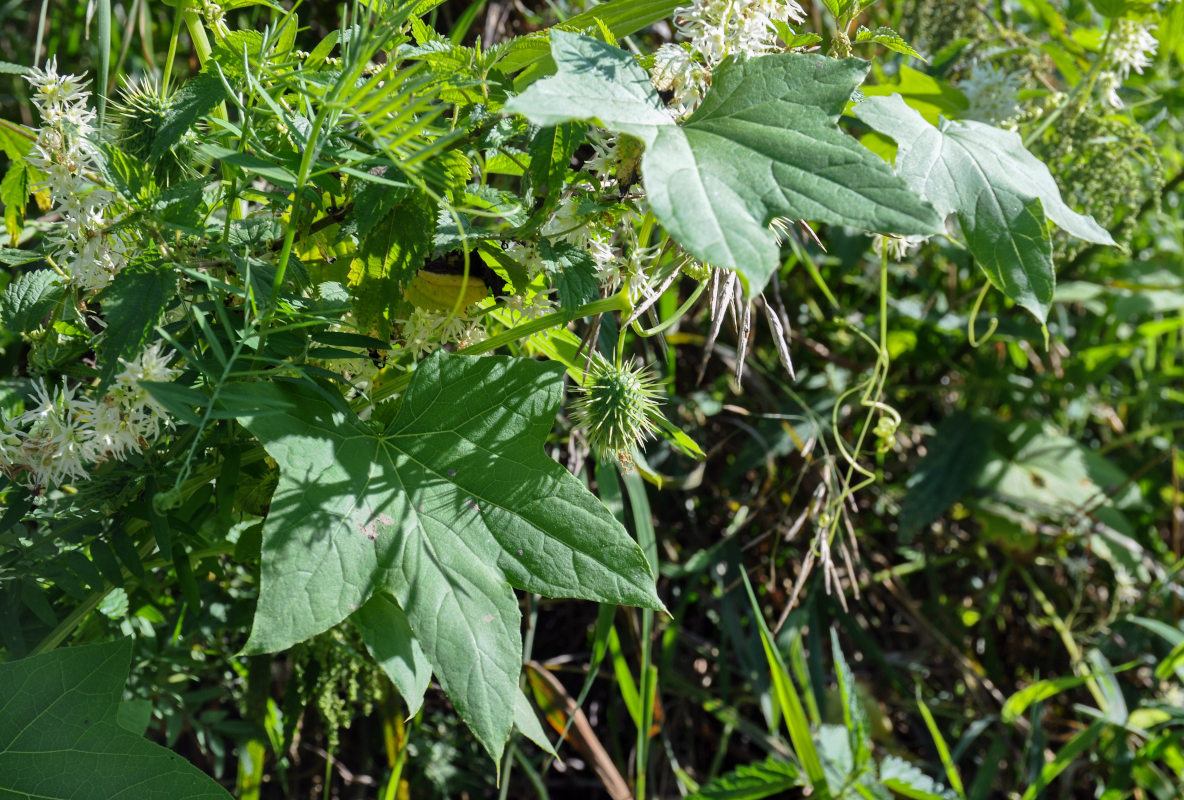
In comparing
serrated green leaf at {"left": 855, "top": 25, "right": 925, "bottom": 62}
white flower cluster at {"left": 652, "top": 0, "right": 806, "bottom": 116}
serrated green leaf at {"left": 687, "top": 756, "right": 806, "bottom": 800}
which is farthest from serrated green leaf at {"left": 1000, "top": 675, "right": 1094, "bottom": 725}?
white flower cluster at {"left": 652, "top": 0, "right": 806, "bottom": 116}

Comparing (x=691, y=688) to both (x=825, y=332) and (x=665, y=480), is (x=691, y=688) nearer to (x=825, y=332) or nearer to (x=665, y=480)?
(x=665, y=480)

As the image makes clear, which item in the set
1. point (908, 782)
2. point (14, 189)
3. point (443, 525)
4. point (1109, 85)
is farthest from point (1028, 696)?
point (14, 189)

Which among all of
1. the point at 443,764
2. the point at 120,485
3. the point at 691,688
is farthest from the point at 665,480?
the point at 120,485

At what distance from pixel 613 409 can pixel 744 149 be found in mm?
246

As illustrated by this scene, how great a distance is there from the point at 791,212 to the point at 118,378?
0.48 meters

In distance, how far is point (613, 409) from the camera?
0.76 m

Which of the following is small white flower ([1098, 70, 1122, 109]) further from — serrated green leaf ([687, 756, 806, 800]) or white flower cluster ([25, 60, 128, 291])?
white flower cluster ([25, 60, 128, 291])

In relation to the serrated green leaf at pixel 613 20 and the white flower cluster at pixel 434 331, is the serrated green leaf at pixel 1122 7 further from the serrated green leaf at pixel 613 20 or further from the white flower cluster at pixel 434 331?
the white flower cluster at pixel 434 331

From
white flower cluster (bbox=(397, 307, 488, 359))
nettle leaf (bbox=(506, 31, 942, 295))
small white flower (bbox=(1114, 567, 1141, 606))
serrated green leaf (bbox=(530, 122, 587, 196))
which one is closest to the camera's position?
nettle leaf (bbox=(506, 31, 942, 295))

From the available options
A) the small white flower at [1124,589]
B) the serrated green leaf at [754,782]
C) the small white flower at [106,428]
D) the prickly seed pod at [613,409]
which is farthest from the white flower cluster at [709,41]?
the small white flower at [1124,589]

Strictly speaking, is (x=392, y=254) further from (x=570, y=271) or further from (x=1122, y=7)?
(x=1122, y=7)

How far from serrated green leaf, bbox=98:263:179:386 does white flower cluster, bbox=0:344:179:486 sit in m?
0.02

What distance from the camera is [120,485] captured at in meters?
0.72

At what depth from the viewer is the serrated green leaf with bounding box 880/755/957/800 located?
1.23 meters
